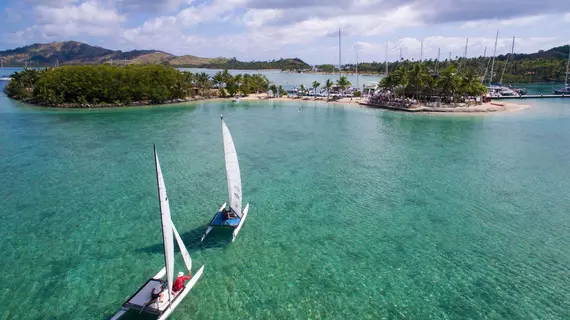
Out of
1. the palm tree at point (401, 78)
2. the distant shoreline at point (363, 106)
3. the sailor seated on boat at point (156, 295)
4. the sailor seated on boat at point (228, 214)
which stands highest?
the palm tree at point (401, 78)

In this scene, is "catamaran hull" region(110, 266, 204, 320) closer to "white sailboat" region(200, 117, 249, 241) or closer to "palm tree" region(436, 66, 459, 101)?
"white sailboat" region(200, 117, 249, 241)

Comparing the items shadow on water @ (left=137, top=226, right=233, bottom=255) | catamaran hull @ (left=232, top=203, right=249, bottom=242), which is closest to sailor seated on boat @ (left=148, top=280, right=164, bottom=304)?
shadow on water @ (left=137, top=226, right=233, bottom=255)

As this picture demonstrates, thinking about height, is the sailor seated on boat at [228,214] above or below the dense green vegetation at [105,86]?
below

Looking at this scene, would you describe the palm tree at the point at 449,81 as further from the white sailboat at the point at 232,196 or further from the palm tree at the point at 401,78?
the white sailboat at the point at 232,196

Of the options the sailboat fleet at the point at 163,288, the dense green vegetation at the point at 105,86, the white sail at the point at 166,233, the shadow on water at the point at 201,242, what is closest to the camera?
the white sail at the point at 166,233

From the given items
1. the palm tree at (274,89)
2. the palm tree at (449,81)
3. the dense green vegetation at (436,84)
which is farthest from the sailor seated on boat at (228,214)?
the palm tree at (274,89)

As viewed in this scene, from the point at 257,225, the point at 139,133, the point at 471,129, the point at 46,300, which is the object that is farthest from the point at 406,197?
the point at 139,133

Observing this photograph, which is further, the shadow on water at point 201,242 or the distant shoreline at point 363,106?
the distant shoreline at point 363,106
